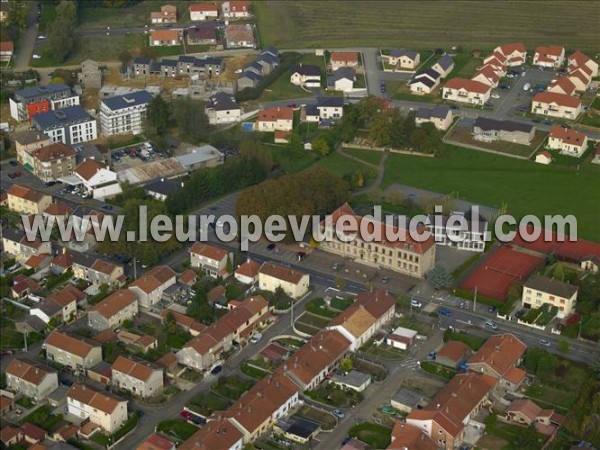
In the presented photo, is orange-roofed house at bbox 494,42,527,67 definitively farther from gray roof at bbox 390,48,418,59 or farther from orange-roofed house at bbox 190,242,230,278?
orange-roofed house at bbox 190,242,230,278

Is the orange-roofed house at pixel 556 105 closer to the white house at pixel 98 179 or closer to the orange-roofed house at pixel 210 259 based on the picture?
the orange-roofed house at pixel 210 259

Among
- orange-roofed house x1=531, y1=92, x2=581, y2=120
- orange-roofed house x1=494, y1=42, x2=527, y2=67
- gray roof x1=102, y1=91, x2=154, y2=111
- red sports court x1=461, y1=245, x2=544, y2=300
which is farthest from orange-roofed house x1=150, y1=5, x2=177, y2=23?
red sports court x1=461, y1=245, x2=544, y2=300

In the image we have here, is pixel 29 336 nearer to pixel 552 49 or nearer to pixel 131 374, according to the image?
pixel 131 374

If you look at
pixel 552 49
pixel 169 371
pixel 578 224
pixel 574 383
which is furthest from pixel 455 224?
pixel 552 49

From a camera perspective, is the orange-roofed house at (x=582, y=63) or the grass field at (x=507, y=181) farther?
the orange-roofed house at (x=582, y=63)

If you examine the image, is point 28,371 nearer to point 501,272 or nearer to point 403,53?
point 501,272

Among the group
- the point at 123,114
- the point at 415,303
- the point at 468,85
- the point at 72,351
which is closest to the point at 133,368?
the point at 72,351

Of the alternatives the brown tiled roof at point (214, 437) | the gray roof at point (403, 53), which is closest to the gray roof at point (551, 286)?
the brown tiled roof at point (214, 437)
